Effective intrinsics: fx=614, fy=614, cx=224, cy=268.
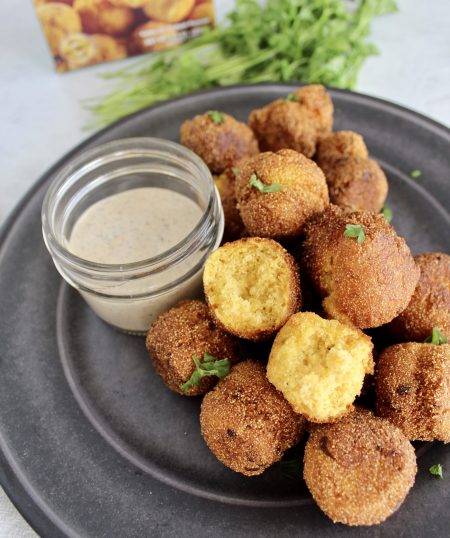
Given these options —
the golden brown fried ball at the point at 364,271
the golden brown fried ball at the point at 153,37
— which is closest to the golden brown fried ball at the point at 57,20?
the golden brown fried ball at the point at 153,37

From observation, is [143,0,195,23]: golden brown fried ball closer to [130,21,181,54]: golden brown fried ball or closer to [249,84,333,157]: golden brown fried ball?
[130,21,181,54]: golden brown fried ball

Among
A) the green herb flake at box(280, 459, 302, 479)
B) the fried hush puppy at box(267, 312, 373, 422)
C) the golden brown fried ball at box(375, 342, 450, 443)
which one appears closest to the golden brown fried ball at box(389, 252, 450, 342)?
the golden brown fried ball at box(375, 342, 450, 443)

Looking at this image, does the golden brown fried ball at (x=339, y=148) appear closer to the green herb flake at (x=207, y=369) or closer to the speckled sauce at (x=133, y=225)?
the speckled sauce at (x=133, y=225)

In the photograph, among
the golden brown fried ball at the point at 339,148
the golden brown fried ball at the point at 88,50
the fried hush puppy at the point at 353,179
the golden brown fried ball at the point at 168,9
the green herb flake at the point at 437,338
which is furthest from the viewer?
the golden brown fried ball at the point at 88,50

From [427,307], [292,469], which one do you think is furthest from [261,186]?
[292,469]

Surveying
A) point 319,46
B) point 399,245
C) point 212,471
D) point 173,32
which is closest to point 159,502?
point 212,471
